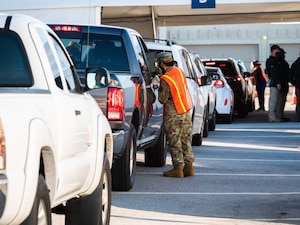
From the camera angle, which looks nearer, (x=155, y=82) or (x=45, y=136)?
(x=45, y=136)

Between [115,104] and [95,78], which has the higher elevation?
[95,78]

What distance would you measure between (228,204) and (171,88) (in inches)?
117

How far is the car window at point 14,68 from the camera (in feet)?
23.7

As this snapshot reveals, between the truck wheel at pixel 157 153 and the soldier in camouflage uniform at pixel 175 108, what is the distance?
101 centimetres

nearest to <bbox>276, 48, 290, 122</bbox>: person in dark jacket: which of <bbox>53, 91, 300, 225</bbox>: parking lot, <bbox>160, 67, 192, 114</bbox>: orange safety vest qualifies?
<bbox>53, 91, 300, 225</bbox>: parking lot

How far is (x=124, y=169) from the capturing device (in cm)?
1234

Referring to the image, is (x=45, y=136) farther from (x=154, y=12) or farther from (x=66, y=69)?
(x=154, y=12)

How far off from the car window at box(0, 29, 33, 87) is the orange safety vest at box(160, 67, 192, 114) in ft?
22.5

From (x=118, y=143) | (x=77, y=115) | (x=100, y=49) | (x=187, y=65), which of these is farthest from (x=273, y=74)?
(x=77, y=115)

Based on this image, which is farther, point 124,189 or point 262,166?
point 262,166

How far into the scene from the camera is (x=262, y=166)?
15852 mm

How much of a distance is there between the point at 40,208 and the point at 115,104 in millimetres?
5268

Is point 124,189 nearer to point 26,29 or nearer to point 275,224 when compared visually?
point 275,224

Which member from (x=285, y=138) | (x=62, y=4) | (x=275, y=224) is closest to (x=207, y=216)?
(x=275, y=224)
